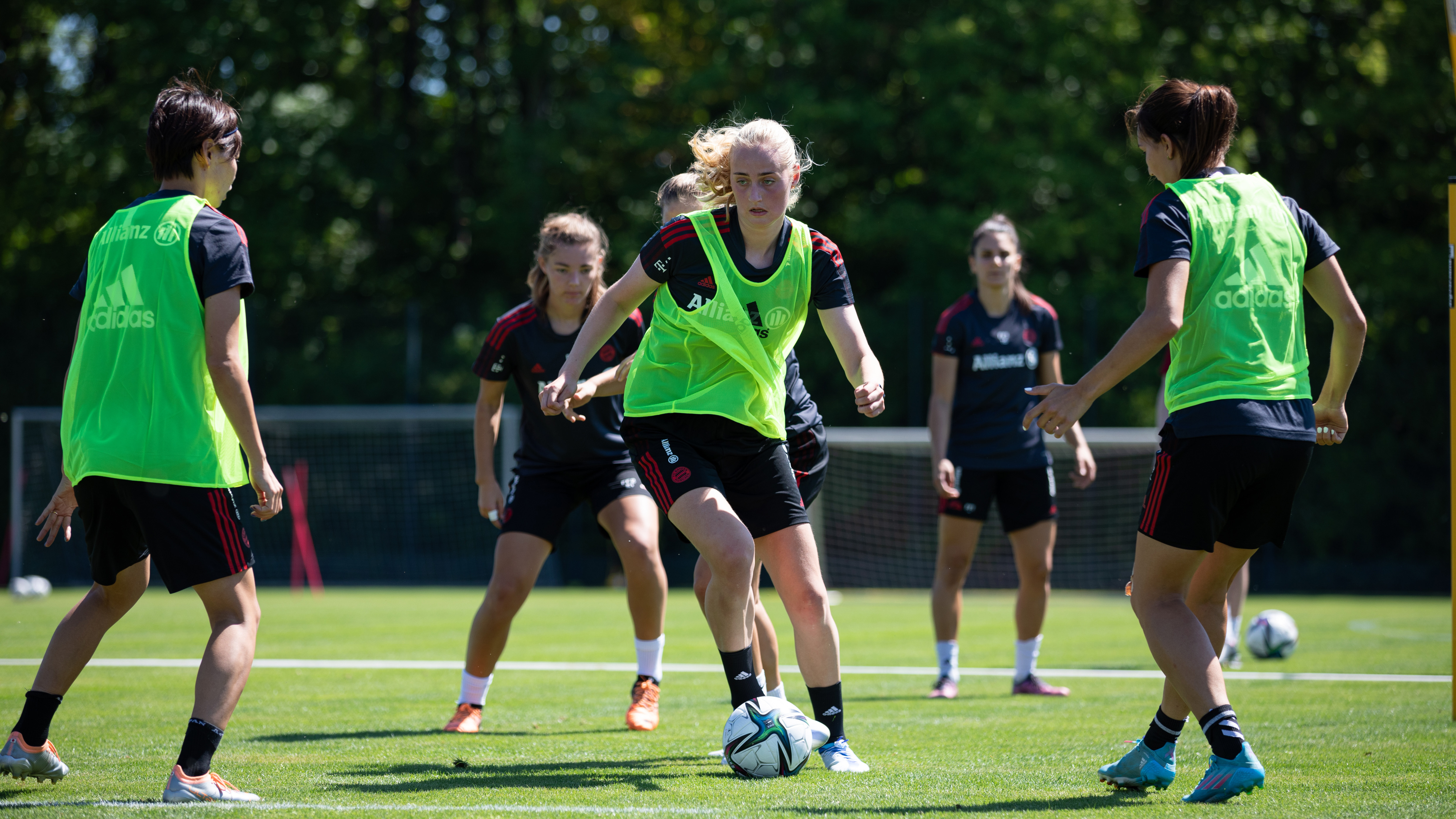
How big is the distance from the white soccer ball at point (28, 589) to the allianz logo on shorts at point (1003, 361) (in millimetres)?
11790

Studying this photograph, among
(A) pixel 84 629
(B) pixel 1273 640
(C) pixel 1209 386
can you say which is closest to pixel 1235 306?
(C) pixel 1209 386

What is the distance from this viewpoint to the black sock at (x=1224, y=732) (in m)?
3.81

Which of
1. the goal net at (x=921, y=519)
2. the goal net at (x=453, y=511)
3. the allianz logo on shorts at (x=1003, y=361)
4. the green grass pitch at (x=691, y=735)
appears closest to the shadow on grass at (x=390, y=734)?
the green grass pitch at (x=691, y=735)

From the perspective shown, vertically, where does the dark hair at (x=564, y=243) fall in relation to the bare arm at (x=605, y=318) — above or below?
above

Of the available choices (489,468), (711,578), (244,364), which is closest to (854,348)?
(711,578)

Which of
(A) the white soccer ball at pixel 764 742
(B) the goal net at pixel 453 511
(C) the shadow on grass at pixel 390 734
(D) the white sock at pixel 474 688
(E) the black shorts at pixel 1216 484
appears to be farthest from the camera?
(B) the goal net at pixel 453 511

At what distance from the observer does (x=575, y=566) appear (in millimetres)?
18812

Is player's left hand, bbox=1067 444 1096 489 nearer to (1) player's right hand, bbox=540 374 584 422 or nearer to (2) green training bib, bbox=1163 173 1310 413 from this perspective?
(2) green training bib, bbox=1163 173 1310 413

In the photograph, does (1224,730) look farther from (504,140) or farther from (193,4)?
(193,4)

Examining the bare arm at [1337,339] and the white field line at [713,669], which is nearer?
the bare arm at [1337,339]

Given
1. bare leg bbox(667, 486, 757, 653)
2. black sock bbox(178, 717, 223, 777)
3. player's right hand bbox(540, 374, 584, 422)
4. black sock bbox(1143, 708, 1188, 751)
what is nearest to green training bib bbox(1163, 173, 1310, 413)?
black sock bbox(1143, 708, 1188, 751)

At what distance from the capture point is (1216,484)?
3.86 meters

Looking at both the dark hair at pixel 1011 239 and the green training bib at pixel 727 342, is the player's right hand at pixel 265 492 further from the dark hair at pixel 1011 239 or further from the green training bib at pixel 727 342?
the dark hair at pixel 1011 239

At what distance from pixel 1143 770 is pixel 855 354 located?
1.57 m
